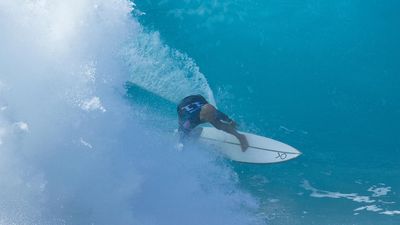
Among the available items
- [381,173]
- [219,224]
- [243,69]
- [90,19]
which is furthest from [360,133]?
[90,19]

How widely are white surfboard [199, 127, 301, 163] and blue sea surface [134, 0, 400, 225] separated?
0.46 meters

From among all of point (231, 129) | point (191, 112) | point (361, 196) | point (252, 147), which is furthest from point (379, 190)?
point (191, 112)

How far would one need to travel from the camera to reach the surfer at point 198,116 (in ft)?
25.6

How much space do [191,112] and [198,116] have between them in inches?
6.0

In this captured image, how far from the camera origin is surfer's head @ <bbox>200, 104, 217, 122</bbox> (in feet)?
25.3

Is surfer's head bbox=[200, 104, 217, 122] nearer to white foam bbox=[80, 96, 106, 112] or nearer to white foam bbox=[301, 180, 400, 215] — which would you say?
white foam bbox=[80, 96, 106, 112]

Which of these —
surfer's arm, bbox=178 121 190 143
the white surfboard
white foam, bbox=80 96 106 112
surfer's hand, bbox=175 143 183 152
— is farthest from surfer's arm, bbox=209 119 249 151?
white foam, bbox=80 96 106 112

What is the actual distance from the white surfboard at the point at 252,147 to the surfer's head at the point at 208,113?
870mm

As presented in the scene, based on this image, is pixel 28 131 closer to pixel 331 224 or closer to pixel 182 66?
pixel 182 66

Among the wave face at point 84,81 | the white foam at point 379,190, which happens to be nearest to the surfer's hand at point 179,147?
the wave face at point 84,81

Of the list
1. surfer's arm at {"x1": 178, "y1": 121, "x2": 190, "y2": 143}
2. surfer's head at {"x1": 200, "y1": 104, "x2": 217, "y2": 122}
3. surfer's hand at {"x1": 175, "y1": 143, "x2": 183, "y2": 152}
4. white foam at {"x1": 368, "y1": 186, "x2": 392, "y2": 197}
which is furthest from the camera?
white foam at {"x1": 368, "y1": 186, "x2": 392, "y2": 197}

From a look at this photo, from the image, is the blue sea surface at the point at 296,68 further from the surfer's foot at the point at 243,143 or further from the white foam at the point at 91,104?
the white foam at the point at 91,104

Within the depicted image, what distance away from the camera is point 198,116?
7973 mm

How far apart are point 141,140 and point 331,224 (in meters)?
8.94
